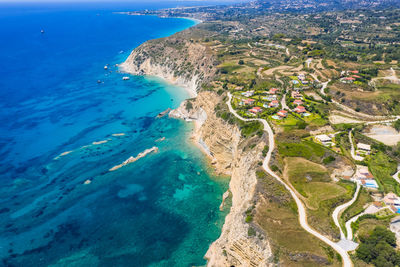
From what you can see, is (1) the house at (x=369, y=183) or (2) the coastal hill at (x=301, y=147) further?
(1) the house at (x=369, y=183)

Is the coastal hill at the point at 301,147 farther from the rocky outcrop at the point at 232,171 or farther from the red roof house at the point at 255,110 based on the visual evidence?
the red roof house at the point at 255,110

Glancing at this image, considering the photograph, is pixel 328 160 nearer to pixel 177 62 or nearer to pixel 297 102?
pixel 297 102

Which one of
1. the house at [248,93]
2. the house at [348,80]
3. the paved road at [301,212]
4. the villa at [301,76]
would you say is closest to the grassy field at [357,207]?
the paved road at [301,212]

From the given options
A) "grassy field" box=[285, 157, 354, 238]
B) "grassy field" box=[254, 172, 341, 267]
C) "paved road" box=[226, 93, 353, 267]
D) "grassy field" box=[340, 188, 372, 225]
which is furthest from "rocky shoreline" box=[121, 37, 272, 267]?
"grassy field" box=[340, 188, 372, 225]

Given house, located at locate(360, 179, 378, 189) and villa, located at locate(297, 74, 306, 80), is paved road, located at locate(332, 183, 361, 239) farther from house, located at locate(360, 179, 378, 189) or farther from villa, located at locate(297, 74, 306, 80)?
villa, located at locate(297, 74, 306, 80)

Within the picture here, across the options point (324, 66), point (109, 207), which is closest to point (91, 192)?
point (109, 207)
